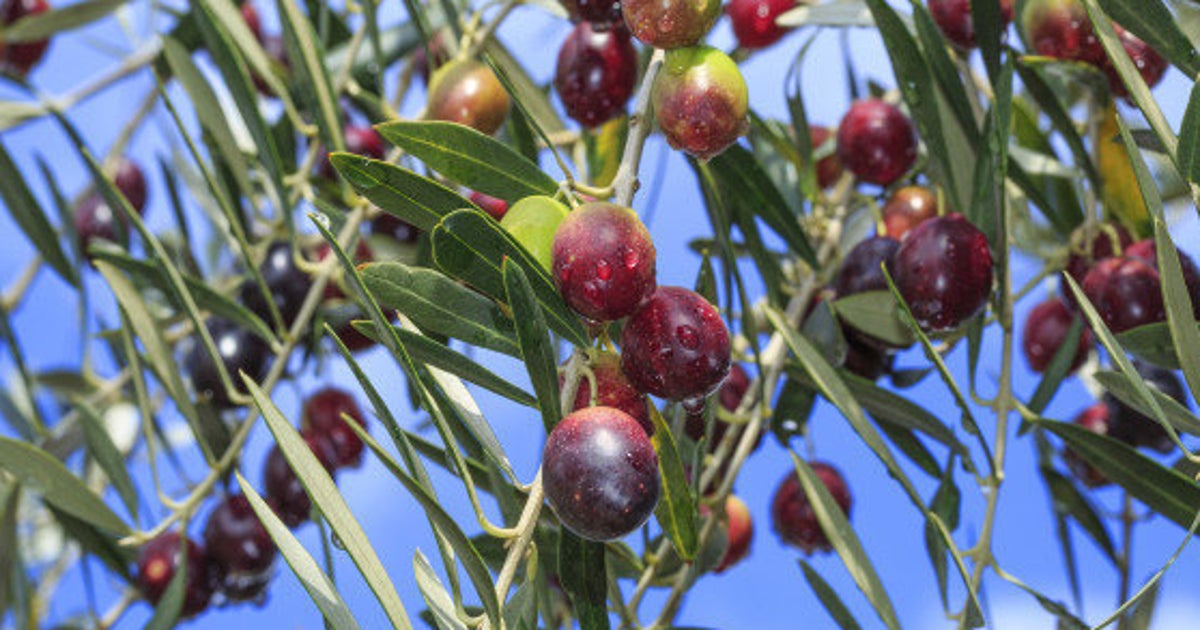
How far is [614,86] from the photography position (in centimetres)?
131

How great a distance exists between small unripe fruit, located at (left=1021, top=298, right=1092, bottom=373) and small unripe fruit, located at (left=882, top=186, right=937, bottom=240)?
0.79 feet

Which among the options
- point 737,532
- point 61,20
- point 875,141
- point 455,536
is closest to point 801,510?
point 737,532

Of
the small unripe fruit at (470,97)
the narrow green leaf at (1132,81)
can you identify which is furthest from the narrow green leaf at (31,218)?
the narrow green leaf at (1132,81)

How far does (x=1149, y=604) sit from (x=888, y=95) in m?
0.67

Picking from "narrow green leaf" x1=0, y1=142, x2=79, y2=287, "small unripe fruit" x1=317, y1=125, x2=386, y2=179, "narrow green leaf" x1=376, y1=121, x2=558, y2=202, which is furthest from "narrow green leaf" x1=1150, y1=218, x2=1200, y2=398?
"narrow green leaf" x1=0, y1=142, x2=79, y2=287

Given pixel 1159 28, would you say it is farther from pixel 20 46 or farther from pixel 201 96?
pixel 20 46

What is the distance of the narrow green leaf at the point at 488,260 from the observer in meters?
0.79

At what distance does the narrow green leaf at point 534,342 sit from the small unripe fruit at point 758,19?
712 millimetres

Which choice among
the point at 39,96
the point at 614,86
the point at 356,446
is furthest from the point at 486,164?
the point at 356,446

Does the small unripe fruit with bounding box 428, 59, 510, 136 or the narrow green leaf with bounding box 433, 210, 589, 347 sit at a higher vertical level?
the small unripe fruit with bounding box 428, 59, 510, 136

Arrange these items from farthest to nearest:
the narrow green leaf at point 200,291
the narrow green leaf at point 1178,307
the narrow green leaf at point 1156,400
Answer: the narrow green leaf at point 200,291 → the narrow green leaf at point 1156,400 → the narrow green leaf at point 1178,307

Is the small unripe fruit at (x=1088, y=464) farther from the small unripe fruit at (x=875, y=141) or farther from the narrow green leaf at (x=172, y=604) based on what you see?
the narrow green leaf at (x=172, y=604)

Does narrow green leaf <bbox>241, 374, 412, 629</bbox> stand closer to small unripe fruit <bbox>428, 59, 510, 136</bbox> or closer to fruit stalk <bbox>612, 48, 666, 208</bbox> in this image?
fruit stalk <bbox>612, 48, 666, 208</bbox>

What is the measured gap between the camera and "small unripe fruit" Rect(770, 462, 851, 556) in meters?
1.50
